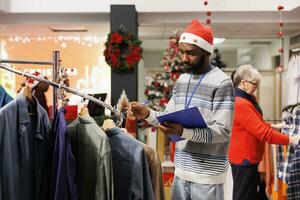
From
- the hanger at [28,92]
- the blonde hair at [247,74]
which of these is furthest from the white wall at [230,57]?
the hanger at [28,92]

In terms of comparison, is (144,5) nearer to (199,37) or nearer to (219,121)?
(199,37)

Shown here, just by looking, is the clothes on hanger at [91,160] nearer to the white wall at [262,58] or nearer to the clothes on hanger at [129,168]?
the clothes on hanger at [129,168]

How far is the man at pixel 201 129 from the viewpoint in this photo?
1.82 meters

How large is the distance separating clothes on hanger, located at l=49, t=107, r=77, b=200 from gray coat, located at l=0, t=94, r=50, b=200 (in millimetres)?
66

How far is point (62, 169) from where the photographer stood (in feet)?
5.08

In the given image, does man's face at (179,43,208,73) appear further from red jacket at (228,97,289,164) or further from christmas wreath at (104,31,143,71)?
christmas wreath at (104,31,143,71)

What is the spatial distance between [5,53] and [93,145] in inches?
227

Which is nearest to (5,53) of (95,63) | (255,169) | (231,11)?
(95,63)

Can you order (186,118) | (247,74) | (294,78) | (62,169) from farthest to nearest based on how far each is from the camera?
(294,78) → (247,74) → (186,118) → (62,169)

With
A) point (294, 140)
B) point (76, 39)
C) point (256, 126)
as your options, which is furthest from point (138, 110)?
point (76, 39)

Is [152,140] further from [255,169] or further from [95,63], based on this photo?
[255,169]

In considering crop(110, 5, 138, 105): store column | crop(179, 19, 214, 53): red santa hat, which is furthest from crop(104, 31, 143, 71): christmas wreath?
crop(179, 19, 214, 53): red santa hat

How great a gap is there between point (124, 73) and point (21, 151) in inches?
147

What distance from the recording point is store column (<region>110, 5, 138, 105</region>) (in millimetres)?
5129
